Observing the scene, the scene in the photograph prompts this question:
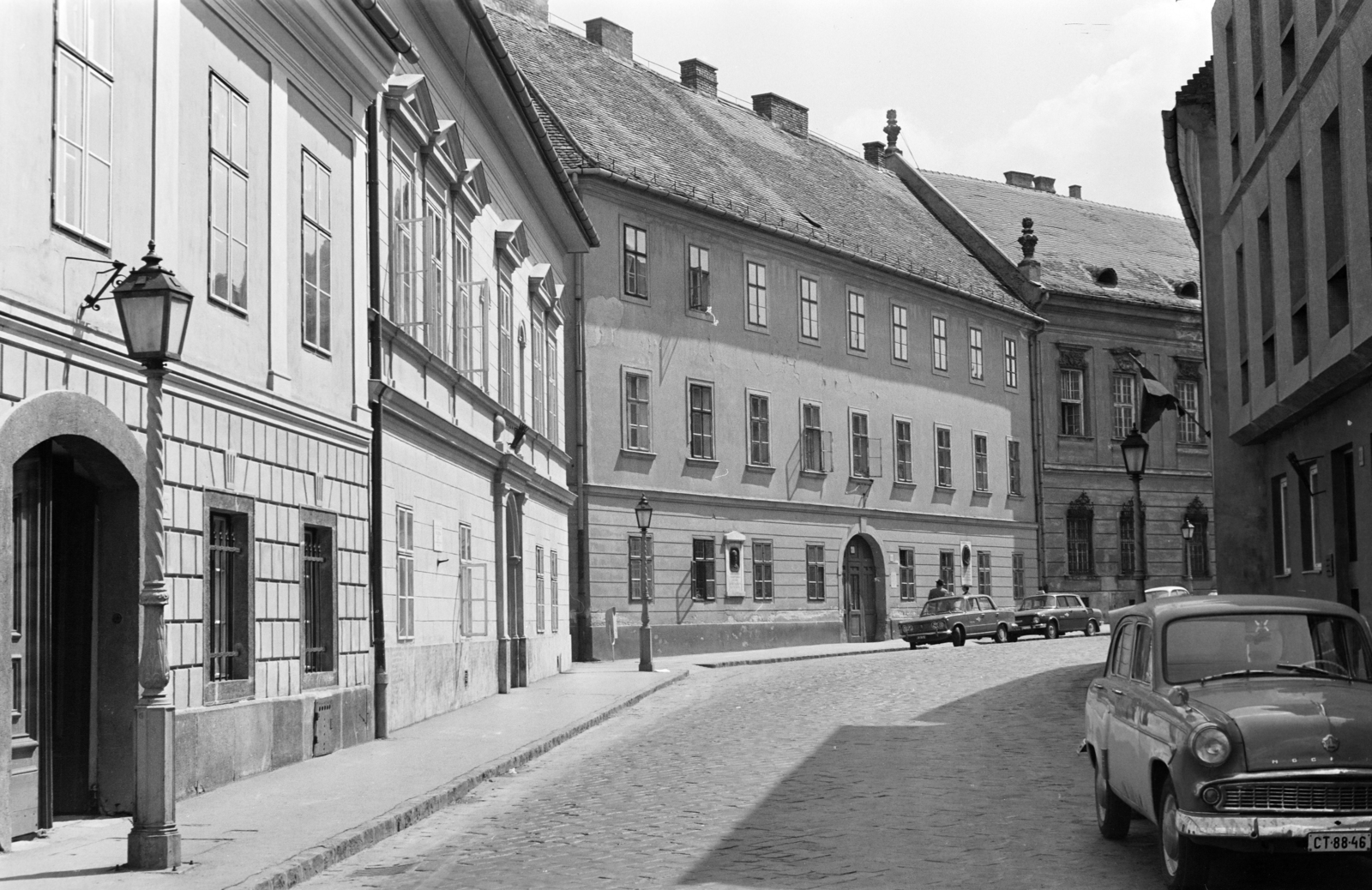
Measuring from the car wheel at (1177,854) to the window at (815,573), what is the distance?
35165 millimetres

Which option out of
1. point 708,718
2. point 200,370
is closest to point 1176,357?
point 708,718

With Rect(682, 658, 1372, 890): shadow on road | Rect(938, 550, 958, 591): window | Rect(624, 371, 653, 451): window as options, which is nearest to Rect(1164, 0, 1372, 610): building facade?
Rect(682, 658, 1372, 890): shadow on road

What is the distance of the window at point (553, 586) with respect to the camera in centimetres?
3128

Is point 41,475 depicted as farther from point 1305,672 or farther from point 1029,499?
point 1029,499

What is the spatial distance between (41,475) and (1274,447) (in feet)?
56.8

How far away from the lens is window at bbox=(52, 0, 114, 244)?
10953 mm

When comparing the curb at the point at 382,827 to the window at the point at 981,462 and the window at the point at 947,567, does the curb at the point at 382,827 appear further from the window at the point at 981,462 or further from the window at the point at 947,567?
the window at the point at 981,462

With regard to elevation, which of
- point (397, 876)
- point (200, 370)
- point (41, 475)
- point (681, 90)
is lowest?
point (397, 876)

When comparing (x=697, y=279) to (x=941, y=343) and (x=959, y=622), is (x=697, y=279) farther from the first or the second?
(x=941, y=343)

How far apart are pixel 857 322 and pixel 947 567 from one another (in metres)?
8.22

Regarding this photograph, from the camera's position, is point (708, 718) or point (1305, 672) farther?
point (708, 718)

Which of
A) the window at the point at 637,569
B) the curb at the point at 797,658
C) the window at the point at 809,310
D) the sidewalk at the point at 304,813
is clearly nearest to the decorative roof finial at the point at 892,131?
the window at the point at 809,310

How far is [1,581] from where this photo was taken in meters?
10.1

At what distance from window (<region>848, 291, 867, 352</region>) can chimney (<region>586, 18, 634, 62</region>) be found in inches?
372
